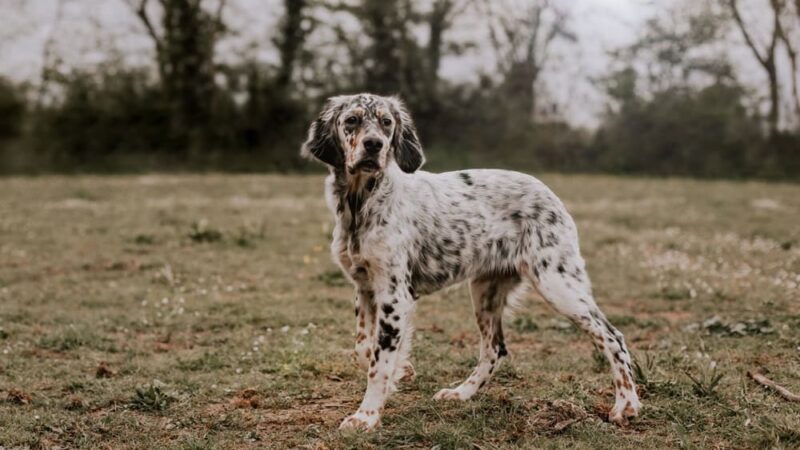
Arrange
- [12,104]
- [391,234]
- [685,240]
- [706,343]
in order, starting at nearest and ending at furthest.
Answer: [391,234], [706,343], [685,240], [12,104]

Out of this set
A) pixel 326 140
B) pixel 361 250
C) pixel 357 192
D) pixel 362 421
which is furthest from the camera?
pixel 326 140

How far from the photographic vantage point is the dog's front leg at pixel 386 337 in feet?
16.4

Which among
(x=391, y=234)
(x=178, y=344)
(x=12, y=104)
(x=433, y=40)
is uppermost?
(x=433, y=40)

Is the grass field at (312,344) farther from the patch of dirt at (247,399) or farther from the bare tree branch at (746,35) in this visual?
the bare tree branch at (746,35)

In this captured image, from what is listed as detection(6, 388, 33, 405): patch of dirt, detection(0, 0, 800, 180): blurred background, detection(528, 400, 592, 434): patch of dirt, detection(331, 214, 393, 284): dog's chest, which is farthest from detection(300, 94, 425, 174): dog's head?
detection(0, 0, 800, 180): blurred background

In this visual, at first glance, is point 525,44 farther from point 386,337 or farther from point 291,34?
point 386,337

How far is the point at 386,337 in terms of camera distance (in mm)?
5082

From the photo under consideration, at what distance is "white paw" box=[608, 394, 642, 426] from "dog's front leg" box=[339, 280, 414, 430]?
1.36 meters

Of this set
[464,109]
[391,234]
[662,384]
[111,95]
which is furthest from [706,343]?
[111,95]

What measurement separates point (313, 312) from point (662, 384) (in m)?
3.66

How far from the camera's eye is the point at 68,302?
845cm

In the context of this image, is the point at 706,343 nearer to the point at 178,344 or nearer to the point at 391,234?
the point at 391,234

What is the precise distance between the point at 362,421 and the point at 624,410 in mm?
1609

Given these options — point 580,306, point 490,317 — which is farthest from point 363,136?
point 580,306
